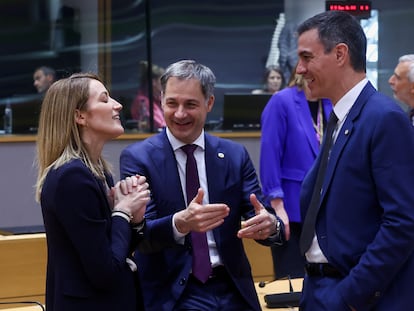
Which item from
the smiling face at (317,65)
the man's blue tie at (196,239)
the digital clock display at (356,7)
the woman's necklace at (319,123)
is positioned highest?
the digital clock display at (356,7)

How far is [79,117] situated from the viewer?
258cm

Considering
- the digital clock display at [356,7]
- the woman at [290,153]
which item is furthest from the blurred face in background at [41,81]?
the woman at [290,153]

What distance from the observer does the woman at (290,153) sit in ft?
13.1

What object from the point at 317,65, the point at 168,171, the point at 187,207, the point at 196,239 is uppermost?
the point at 317,65

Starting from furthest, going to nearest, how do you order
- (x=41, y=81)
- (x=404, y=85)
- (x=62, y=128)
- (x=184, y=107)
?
1. (x=41, y=81)
2. (x=404, y=85)
3. (x=184, y=107)
4. (x=62, y=128)

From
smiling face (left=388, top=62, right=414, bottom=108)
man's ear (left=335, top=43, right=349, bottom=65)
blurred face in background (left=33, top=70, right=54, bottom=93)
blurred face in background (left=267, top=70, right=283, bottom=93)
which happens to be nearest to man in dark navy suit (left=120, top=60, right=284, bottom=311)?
man's ear (left=335, top=43, right=349, bottom=65)

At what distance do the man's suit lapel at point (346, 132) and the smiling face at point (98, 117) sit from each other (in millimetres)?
688

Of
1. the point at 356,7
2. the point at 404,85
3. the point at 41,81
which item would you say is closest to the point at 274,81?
the point at 41,81

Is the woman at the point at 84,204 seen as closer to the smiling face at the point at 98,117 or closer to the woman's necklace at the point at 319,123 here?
the smiling face at the point at 98,117

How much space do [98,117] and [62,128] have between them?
0.12 meters

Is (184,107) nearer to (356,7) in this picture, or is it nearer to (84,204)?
(84,204)

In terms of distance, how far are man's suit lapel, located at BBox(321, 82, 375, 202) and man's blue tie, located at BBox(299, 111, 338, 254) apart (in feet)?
0.17

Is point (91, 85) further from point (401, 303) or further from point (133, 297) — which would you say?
point (401, 303)

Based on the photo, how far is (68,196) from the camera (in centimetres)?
240
